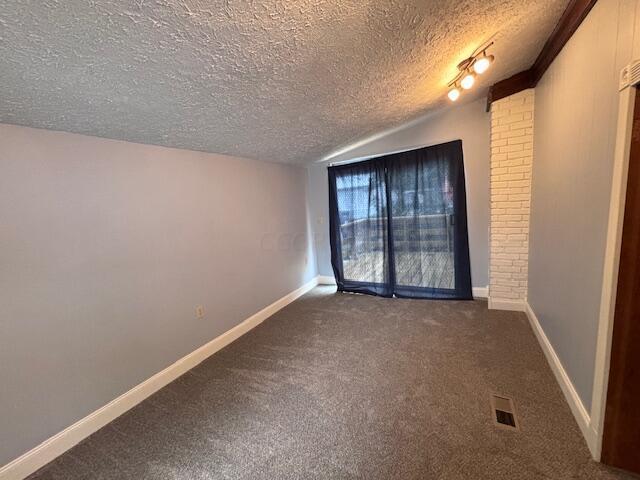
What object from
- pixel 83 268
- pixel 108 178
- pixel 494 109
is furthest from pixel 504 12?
pixel 83 268

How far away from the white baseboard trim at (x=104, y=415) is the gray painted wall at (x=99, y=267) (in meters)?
0.04

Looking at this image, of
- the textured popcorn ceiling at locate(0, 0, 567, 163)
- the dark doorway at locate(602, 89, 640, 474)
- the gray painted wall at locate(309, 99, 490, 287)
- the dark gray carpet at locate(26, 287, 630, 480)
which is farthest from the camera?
the gray painted wall at locate(309, 99, 490, 287)

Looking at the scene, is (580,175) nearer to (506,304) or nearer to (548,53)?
(548,53)

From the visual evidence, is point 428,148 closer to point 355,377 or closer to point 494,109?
point 494,109

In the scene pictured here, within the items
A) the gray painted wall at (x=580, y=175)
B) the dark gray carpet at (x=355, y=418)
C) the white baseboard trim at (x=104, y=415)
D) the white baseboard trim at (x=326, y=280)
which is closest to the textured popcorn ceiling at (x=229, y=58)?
the gray painted wall at (x=580, y=175)

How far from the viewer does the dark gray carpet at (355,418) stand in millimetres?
1401

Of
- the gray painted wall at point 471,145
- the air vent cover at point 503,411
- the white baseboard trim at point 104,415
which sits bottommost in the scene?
the air vent cover at point 503,411

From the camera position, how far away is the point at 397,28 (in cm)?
146

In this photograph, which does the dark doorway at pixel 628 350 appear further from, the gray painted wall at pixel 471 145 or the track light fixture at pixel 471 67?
the gray painted wall at pixel 471 145

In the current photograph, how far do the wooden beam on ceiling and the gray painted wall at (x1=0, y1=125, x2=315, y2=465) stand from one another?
2.73m

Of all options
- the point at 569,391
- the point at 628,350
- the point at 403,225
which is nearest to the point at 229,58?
the point at 628,350

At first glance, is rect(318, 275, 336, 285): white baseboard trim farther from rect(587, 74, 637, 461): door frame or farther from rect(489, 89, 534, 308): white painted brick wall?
rect(587, 74, 637, 461): door frame

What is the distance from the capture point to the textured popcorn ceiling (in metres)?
0.96

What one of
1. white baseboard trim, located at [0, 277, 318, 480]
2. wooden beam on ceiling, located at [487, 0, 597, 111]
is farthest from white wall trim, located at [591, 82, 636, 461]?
white baseboard trim, located at [0, 277, 318, 480]
